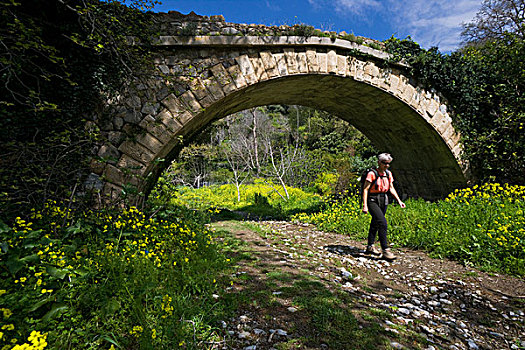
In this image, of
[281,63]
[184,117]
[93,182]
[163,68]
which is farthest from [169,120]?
[281,63]

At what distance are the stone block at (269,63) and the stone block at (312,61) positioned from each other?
0.90 metres

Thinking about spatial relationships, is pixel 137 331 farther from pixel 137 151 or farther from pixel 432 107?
pixel 432 107

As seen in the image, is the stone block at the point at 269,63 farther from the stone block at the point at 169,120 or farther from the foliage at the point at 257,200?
the foliage at the point at 257,200

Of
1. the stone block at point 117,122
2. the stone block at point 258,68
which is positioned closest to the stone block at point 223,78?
the stone block at point 258,68

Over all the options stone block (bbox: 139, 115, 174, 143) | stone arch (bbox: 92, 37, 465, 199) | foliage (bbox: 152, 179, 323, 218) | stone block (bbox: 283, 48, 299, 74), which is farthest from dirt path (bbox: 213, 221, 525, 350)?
foliage (bbox: 152, 179, 323, 218)

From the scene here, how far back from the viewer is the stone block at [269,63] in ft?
19.6

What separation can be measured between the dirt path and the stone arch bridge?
8.20ft

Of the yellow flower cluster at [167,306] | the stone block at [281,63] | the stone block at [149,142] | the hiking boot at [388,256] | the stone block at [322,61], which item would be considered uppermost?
the stone block at [322,61]

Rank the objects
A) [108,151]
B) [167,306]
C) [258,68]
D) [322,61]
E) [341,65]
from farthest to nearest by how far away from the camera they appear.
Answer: [341,65], [322,61], [258,68], [108,151], [167,306]

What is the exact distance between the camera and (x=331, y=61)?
648cm

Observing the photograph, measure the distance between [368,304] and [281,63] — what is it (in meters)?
5.40

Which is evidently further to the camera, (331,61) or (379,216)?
(331,61)

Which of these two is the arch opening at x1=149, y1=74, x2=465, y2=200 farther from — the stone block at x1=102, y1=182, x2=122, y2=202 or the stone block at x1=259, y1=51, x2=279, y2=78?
the stone block at x1=102, y1=182, x2=122, y2=202

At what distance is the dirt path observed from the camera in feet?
7.24
